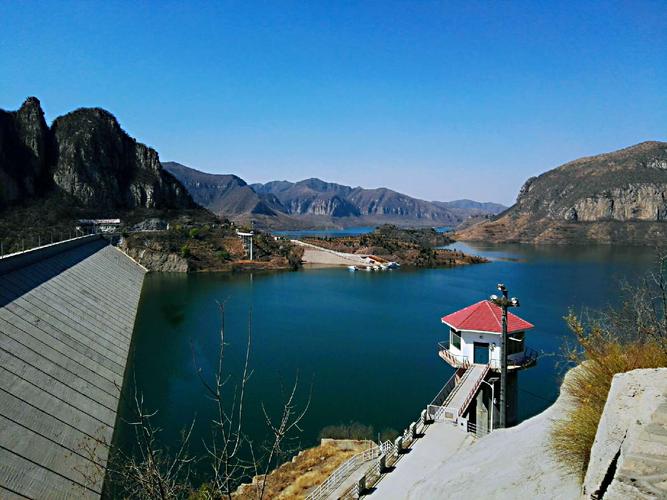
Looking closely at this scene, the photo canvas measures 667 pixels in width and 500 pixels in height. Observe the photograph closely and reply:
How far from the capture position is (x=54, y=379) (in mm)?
12758

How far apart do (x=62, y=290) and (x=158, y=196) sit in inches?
3096

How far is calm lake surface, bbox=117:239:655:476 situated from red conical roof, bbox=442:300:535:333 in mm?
3369

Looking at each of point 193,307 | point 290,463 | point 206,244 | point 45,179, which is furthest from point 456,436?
point 45,179

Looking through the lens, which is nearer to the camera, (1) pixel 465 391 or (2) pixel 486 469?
(2) pixel 486 469

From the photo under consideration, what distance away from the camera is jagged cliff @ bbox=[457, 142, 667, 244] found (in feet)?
435

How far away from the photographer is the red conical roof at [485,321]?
15458 mm

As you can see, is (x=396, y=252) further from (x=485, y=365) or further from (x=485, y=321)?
(x=485, y=321)

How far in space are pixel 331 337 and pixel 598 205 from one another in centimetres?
14356

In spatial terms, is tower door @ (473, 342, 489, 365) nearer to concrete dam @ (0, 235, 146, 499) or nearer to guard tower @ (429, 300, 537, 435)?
guard tower @ (429, 300, 537, 435)

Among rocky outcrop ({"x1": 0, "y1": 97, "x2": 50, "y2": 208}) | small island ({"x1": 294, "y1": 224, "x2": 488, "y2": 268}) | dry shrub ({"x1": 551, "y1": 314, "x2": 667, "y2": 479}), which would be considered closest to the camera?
dry shrub ({"x1": 551, "y1": 314, "x2": 667, "y2": 479})

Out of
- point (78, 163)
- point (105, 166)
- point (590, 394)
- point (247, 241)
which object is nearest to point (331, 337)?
point (590, 394)

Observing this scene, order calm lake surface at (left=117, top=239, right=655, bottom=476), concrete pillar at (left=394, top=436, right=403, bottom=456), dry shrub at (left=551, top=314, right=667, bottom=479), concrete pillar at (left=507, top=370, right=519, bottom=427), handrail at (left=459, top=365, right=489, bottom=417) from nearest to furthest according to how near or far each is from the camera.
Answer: dry shrub at (left=551, top=314, right=667, bottom=479), concrete pillar at (left=394, top=436, right=403, bottom=456), handrail at (left=459, top=365, right=489, bottom=417), concrete pillar at (left=507, top=370, right=519, bottom=427), calm lake surface at (left=117, top=239, right=655, bottom=476)

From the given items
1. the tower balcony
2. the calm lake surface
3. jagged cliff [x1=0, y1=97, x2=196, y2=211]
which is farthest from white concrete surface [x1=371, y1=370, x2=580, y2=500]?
jagged cliff [x1=0, y1=97, x2=196, y2=211]

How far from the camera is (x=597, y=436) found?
4.84m
